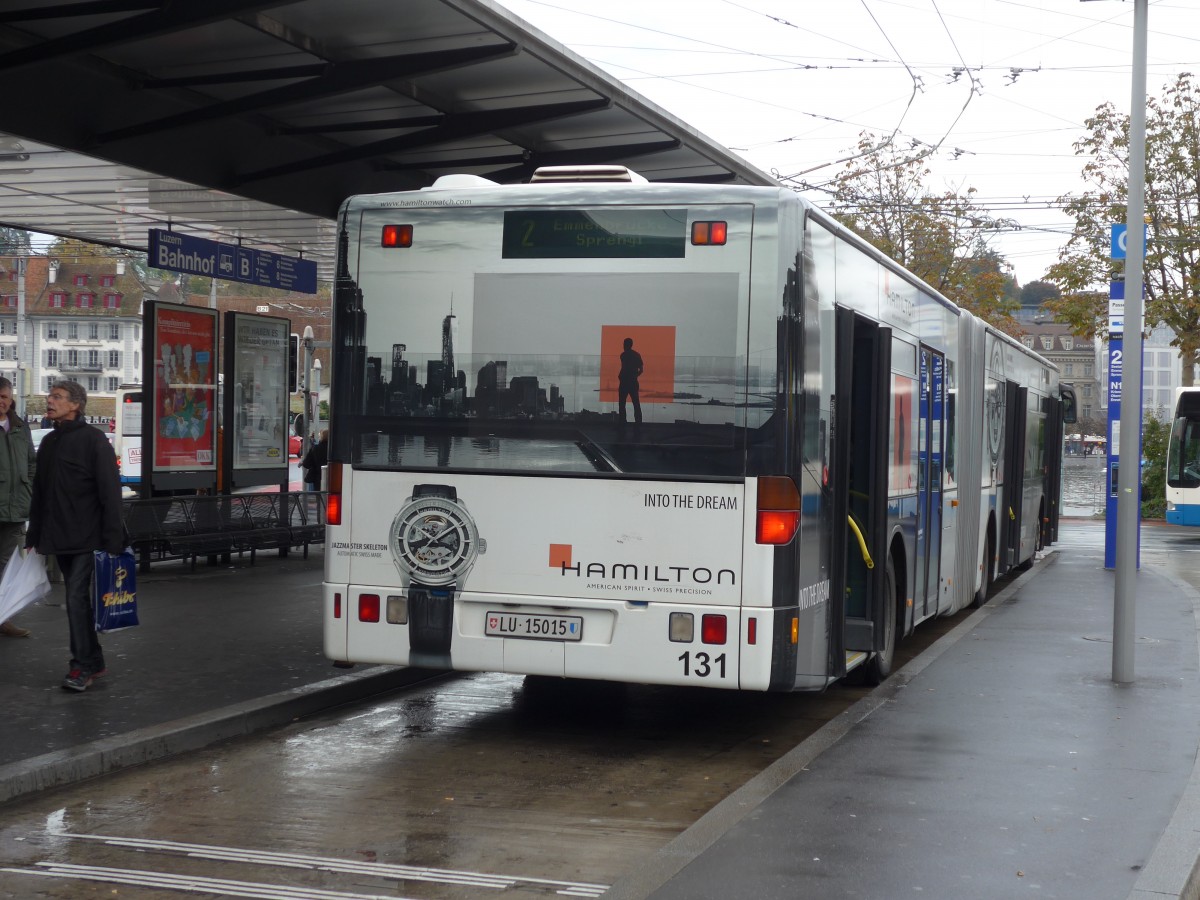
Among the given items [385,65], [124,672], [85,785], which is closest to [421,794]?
[85,785]

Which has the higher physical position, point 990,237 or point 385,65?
point 990,237

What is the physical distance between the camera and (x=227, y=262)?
16.9 m

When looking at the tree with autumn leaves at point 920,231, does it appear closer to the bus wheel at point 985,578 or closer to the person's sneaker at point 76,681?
the bus wheel at point 985,578

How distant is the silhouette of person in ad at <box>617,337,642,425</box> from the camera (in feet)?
24.2

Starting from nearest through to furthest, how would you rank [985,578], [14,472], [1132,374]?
1. [1132,374]
2. [14,472]
3. [985,578]

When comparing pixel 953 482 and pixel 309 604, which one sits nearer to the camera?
pixel 953 482

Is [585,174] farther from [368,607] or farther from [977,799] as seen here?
[977,799]

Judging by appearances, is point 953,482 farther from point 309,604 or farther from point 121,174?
point 121,174

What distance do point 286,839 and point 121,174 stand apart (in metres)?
10.1

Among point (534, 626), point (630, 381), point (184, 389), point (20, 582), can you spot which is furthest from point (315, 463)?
point (630, 381)

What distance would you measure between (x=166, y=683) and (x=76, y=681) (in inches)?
22.9

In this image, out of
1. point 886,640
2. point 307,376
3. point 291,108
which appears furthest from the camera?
point 307,376

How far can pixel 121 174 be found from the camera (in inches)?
575

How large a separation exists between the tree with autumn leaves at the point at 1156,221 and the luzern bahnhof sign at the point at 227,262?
2304 centimetres
